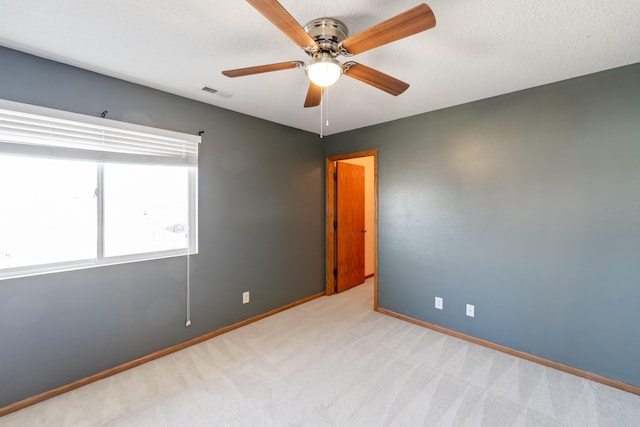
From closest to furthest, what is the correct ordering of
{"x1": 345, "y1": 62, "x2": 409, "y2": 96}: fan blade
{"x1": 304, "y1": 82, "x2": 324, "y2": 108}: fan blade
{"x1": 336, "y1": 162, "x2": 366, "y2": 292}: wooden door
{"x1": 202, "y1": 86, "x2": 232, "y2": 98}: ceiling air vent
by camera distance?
{"x1": 345, "y1": 62, "x2": 409, "y2": 96}: fan blade < {"x1": 304, "y1": 82, "x2": 324, "y2": 108}: fan blade < {"x1": 202, "y1": 86, "x2": 232, "y2": 98}: ceiling air vent < {"x1": 336, "y1": 162, "x2": 366, "y2": 292}: wooden door

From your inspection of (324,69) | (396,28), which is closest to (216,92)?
(324,69)

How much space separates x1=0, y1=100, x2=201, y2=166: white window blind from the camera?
177 cm

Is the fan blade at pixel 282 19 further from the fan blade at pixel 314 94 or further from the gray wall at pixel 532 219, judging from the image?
the gray wall at pixel 532 219

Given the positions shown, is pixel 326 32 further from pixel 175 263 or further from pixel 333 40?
pixel 175 263

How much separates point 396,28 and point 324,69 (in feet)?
1.35

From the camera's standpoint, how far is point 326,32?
1.44 metres

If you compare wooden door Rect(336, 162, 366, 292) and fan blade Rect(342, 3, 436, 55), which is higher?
fan blade Rect(342, 3, 436, 55)

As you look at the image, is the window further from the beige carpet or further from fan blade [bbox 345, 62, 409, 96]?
fan blade [bbox 345, 62, 409, 96]

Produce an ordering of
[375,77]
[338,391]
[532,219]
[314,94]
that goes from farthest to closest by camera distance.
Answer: [532,219] → [338,391] → [314,94] → [375,77]

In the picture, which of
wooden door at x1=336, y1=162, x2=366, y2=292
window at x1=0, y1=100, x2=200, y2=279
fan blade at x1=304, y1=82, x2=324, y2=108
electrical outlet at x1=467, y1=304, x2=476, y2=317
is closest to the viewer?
fan blade at x1=304, y1=82, x2=324, y2=108

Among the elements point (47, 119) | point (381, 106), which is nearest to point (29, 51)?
point (47, 119)

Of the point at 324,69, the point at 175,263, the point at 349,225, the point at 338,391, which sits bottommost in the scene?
the point at 338,391

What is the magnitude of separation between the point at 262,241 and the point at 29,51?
2330 millimetres

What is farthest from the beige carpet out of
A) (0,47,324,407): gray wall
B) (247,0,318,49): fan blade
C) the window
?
(247,0,318,49): fan blade
